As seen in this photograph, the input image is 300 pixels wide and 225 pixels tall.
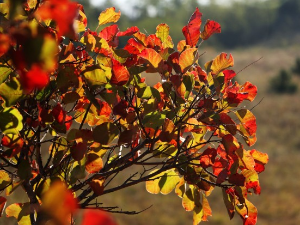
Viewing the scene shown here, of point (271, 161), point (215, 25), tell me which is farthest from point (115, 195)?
point (215, 25)

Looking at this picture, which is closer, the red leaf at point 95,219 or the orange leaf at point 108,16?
the red leaf at point 95,219

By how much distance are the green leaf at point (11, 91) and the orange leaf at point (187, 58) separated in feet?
1.00

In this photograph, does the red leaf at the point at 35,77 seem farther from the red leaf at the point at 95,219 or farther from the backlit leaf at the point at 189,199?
the backlit leaf at the point at 189,199

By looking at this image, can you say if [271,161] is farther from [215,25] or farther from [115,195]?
[215,25]

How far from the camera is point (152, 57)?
91cm

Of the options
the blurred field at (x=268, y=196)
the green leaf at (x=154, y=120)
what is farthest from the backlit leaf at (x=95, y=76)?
the blurred field at (x=268, y=196)

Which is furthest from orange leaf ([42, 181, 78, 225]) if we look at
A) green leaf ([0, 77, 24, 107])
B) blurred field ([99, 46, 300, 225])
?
blurred field ([99, 46, 300, 225])

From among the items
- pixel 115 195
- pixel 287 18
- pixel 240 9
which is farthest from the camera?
pixel 240 9

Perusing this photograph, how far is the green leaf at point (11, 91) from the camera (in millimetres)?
745

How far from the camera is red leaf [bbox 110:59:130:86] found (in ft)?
2.86

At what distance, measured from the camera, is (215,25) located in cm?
104

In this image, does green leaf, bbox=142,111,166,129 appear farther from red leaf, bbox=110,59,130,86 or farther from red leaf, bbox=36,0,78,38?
red leaf, bbox=36,0,78,38

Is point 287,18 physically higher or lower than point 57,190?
lower

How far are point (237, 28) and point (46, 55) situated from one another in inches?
1469
